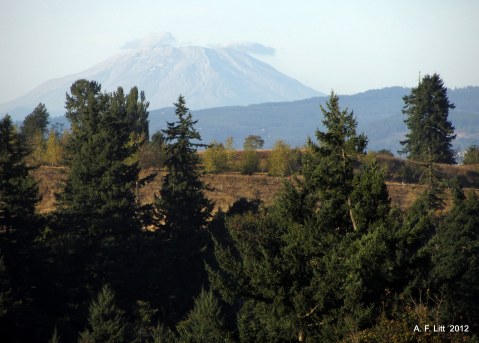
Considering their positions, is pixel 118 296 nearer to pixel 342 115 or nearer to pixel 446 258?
pixel 446 258

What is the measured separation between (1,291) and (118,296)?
9.92 meters

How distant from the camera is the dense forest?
23.8 meters

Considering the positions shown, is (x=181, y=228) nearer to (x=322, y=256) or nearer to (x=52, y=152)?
(x=322, y=256)

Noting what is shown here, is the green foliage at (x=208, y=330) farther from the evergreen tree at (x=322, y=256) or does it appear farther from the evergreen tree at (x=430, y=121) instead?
the evergreen tree at (x=430, y=121)

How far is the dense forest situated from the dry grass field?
8.92 feet

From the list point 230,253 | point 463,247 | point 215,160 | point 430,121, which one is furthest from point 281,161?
point 230,253

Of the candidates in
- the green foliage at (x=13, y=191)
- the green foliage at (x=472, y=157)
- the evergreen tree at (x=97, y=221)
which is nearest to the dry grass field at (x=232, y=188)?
the evergreen tree at (x=97, y=221)

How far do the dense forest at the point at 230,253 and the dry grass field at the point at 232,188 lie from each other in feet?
8.92

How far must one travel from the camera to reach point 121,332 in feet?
112

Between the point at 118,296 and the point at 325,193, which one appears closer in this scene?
the point at 325,193

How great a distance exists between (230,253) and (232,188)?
40.1 meters

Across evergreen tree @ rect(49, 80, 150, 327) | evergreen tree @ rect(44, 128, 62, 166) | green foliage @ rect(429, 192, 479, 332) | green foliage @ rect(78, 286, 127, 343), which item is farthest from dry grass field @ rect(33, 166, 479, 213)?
green foliage @ rect(78, 286, 127, 343)

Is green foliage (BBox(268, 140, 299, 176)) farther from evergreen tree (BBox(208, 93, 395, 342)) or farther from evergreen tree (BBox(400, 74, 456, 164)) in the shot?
evergreen tree (BBox(208, 93, 395, 342))

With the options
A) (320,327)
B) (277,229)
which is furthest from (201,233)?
(320,327)
